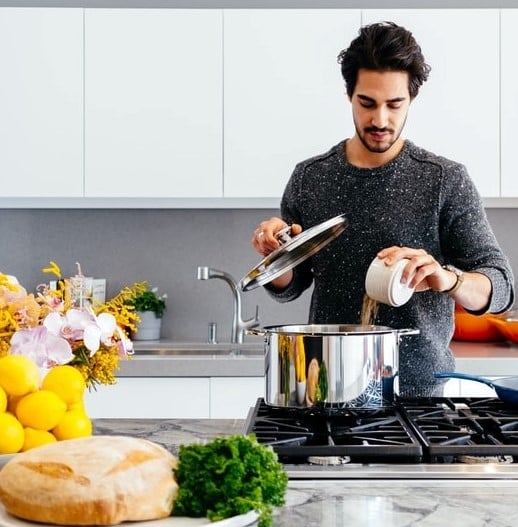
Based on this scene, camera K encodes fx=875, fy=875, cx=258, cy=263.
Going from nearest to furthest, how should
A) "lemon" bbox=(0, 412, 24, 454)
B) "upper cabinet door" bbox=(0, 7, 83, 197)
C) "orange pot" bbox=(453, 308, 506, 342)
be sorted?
"lemon" bbox=(0, 412, 24, 454)
"upper cabinet door" bbox=(0, 7, 83, 197)
"orange pot" bbox=(453, 308, 506, 342)

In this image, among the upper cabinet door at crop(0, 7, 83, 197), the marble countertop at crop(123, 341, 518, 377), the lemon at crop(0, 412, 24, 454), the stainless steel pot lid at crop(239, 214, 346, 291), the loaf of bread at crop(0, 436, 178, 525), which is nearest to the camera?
the loaf of bread at crop(0, 436, 178, 525)

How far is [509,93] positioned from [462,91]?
169 mm

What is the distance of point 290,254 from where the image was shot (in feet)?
5.81

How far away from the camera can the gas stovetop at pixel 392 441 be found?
1171 millimetres

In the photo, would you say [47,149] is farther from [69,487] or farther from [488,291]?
[69,487]

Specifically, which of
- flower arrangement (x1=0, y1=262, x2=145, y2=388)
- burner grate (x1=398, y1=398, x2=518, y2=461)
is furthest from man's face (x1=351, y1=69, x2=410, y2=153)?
flower arrangement (x1=0, y1=262, x2=145, y2=388)

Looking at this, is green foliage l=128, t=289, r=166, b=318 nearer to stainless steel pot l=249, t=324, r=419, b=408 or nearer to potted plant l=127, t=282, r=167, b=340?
potted plant l=127, t=282, r=167, b=340

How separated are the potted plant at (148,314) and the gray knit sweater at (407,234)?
1362mm

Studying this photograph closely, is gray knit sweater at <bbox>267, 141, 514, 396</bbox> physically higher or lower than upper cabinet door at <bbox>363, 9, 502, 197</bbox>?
lower

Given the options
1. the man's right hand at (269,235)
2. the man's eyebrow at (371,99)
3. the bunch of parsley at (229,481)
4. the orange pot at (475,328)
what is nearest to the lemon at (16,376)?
the bunch of parsley at (229,481)

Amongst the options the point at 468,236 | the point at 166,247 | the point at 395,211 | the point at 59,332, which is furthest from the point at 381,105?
the point at 166,247

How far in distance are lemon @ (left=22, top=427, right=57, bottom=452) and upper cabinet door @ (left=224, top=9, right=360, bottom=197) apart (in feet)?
6.72

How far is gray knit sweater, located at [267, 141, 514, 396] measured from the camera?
1978 mm

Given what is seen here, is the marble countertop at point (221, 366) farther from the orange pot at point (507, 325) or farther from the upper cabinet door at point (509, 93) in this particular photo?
the upper cabinet door at point (509, 93)
